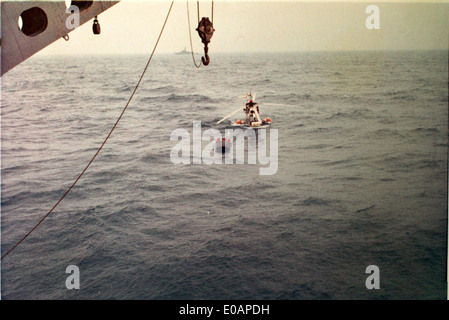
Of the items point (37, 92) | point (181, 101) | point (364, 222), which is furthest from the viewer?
point (37, 92)

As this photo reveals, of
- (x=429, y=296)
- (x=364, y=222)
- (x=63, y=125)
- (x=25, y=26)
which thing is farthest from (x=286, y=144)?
(x=25, y=26)

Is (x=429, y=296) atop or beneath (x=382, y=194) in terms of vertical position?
beneath
